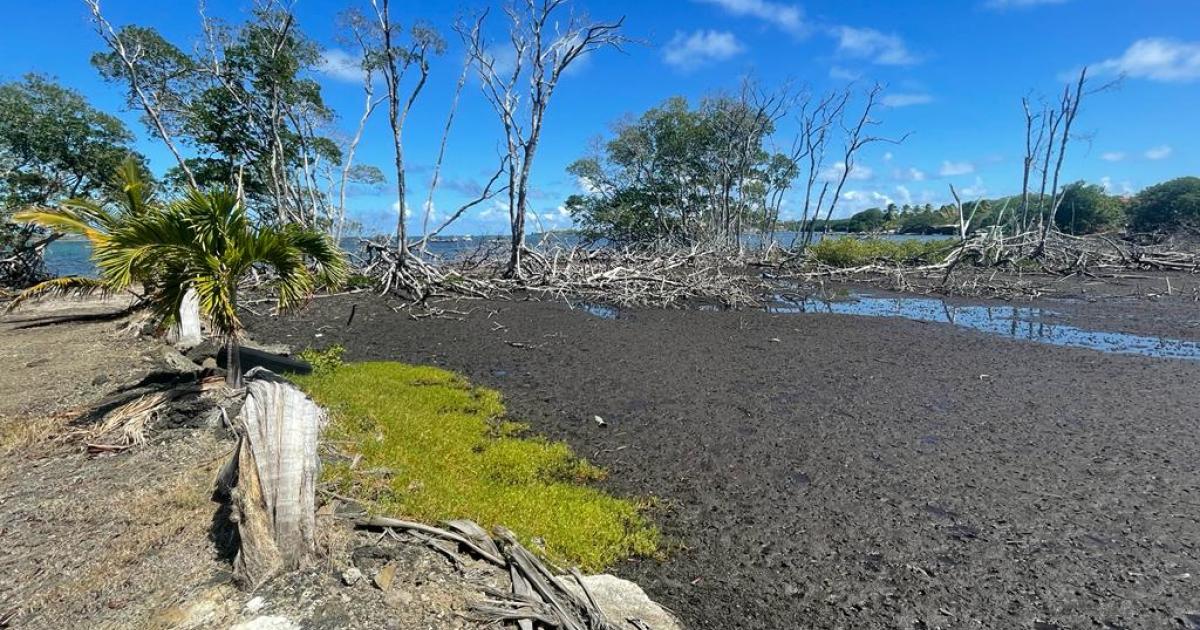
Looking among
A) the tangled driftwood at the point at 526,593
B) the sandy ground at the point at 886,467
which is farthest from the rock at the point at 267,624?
the sandy ground at the point at 886,467

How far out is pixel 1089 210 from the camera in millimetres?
47844

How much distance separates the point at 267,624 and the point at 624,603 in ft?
5.97

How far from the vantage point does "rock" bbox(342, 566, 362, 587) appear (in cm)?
301

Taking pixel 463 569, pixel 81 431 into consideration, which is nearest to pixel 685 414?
pixel 463 569

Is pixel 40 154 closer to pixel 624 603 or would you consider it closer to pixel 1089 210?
pixel 624 603

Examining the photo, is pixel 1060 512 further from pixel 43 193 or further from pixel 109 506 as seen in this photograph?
pixel 43 193

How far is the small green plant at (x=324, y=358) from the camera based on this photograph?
8253 millimetres

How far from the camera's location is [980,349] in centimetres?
989

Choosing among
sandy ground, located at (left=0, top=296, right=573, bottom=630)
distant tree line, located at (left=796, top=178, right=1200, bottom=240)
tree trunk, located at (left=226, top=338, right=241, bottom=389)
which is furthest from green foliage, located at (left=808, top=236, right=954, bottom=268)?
sandy ground, located at (left=0, top=296, right=573, bottom=630)

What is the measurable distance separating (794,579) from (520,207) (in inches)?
598

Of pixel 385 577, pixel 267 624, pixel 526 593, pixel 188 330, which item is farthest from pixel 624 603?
pixel 188 330

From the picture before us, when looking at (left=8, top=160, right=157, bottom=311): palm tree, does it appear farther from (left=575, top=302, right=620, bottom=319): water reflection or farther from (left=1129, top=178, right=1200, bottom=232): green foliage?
(left=1129, top=178, right=1200, bottom=232): green foliage

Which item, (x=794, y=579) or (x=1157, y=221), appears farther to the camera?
(x=1157, y=221)

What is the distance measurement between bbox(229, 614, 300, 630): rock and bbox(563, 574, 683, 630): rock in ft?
4.46
